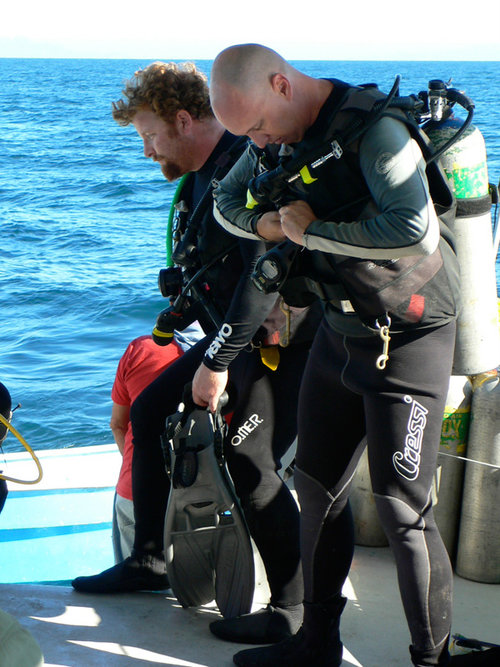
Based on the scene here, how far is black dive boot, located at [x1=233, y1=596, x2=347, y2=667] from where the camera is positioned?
1974 millimetres

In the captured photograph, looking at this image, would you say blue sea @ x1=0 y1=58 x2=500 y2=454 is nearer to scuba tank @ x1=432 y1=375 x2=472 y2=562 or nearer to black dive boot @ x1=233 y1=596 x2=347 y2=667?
scuba tank @ x1=432 y1=375 x2=472 y2=562

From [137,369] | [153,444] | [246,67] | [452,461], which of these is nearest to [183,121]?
[246,67]

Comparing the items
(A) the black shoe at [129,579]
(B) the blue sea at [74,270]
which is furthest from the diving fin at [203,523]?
(B) the blue sea at [74,270]

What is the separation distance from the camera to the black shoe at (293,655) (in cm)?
198

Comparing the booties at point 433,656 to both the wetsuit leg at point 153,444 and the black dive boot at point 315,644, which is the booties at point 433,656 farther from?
the wetsuit leg at point 153,444

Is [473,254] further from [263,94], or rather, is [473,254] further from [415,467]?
[263,94]

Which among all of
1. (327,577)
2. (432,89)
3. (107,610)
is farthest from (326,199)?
(107,610)

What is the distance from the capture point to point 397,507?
1.77m

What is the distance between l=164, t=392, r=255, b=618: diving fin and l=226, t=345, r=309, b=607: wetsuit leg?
0.05m

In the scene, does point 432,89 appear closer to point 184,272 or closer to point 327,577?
point 184,272

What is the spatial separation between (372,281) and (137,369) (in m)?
1.24

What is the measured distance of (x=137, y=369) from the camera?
2701 mm

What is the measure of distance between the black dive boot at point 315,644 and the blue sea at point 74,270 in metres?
5.28

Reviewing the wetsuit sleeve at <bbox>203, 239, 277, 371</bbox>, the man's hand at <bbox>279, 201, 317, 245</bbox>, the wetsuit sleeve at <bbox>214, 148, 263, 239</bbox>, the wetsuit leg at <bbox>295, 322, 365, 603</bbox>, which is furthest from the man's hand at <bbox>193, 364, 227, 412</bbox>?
the man's hand at <bbox>279, 201, 317, 245</bbox>
